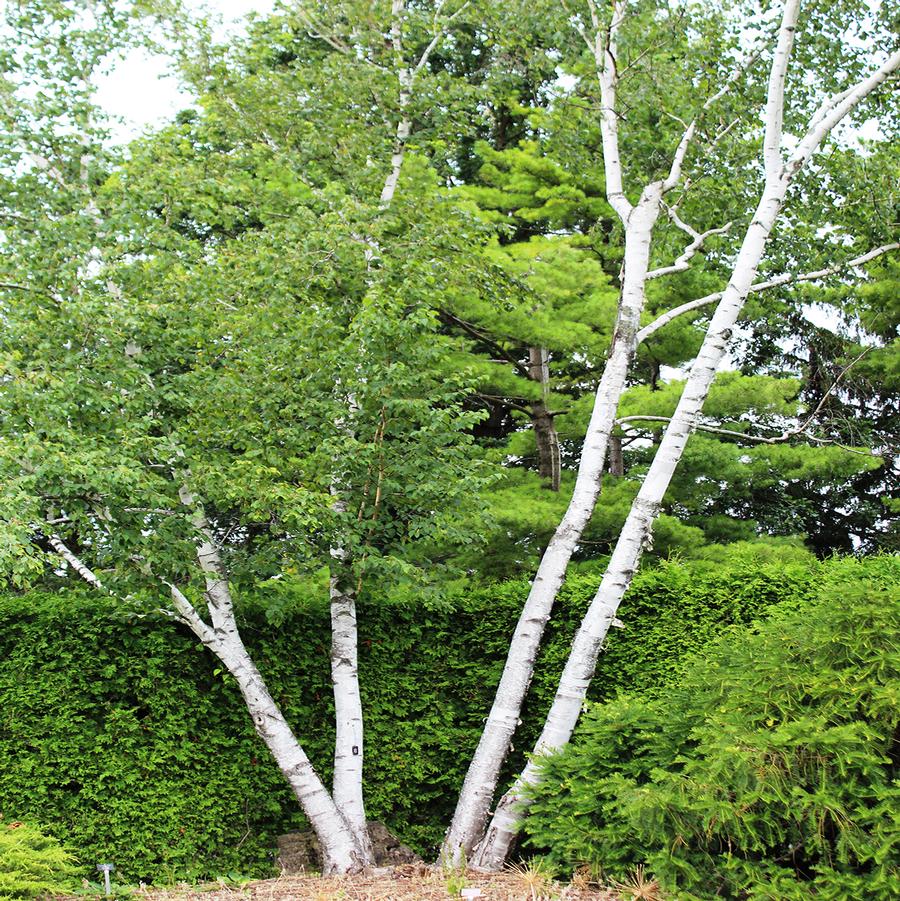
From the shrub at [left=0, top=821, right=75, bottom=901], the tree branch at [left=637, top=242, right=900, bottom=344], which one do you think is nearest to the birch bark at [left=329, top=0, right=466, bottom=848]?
the shrub at [left=0, top=821, right=75, bottom=901]

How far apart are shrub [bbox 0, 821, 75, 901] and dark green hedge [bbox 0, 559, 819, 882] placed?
1106 millimetres

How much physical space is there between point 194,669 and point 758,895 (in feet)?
14.2

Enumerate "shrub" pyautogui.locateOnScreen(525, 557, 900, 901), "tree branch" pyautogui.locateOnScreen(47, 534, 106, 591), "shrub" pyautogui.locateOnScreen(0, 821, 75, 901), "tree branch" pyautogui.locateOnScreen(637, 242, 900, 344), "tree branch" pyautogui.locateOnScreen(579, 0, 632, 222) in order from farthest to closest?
"tree branch" pyautogui.locateOnScreen(579, 0, 632, 222) < "tree branch" pyautogui.locateOnScreen(637, 242, 900, 344) < "tree branch" pyautogui.locateOnScreen(47, 534, 106, 591) < "shrub" pyautogui.locateOnScreen(0, 821, 75, 901) < "shrub" pyautogui.locateOnScreen(525, 557, 900, 901)

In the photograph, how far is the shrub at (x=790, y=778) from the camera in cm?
412

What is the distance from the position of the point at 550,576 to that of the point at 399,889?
2267 mm

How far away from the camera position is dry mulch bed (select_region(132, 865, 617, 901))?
5.27 metres

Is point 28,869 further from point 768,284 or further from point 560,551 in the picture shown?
point 768,284

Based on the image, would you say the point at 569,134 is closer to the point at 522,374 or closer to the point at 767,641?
the point at 522,374

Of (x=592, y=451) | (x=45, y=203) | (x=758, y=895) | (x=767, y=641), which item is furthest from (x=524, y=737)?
(x=45, y=203)

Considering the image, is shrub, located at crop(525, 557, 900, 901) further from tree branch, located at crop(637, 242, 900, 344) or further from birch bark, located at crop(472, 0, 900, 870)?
tree branch, located at crop(637, 242, 900, 344)

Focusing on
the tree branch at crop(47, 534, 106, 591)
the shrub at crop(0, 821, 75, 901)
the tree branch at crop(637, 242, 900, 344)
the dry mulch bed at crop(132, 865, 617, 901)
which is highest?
the tree branch at crop(637, 242, 900, 344)

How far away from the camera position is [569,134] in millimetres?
9305

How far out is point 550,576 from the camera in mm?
6781

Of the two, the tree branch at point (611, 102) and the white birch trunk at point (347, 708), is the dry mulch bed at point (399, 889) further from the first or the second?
the tree branch at point (611, 102)
